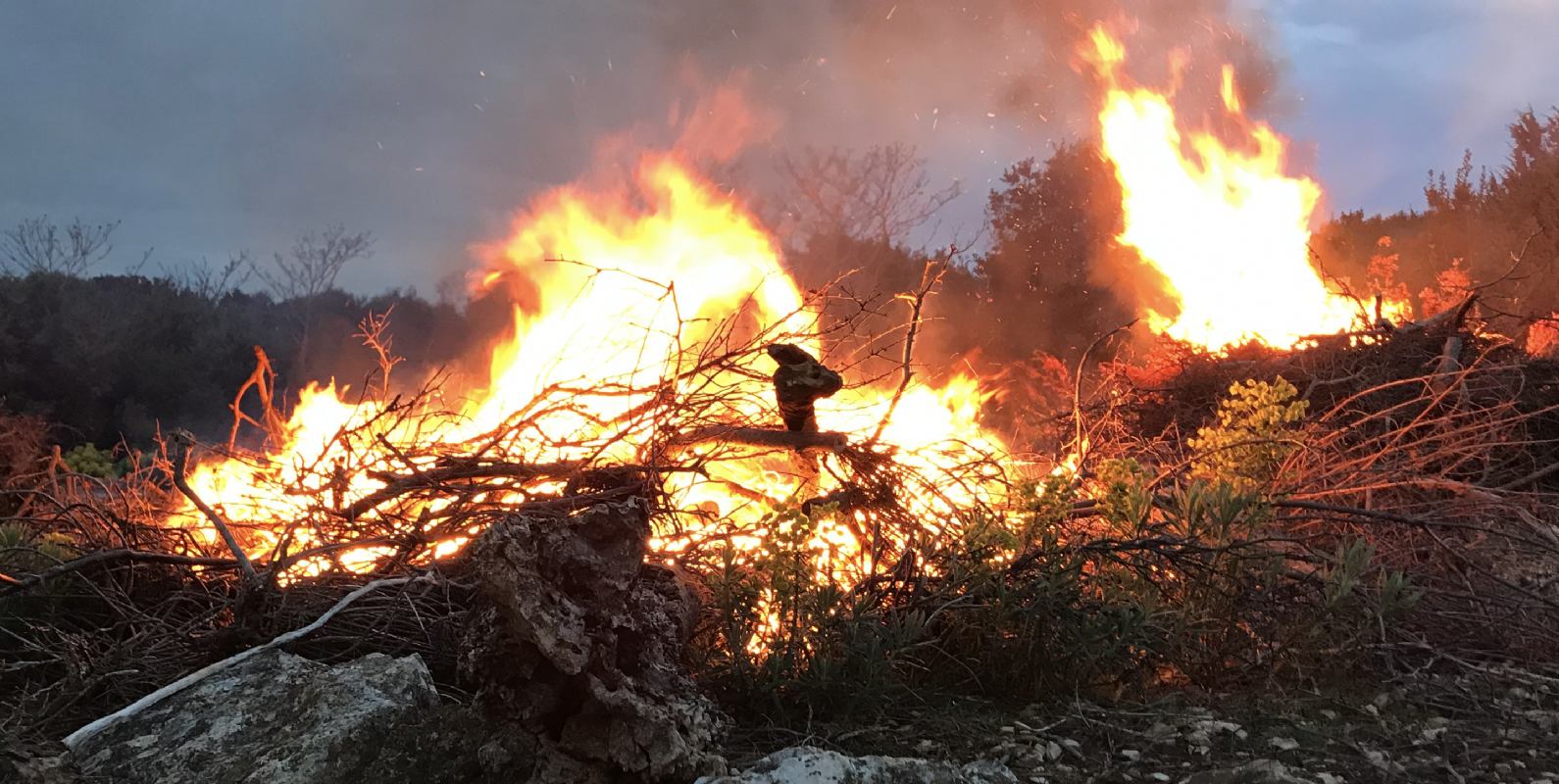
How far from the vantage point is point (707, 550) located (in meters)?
3.46

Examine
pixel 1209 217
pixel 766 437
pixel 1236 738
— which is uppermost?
pixel 1209 217

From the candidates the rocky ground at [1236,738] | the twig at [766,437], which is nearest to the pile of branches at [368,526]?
the twig at [766,437]

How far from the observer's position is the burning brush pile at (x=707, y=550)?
2.40 m

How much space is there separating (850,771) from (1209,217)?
9.76 meters

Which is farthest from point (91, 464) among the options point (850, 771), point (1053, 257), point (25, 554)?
point (1053, 257)

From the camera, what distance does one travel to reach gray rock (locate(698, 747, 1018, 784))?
1933 mm

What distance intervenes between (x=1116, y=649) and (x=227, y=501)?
3.87m

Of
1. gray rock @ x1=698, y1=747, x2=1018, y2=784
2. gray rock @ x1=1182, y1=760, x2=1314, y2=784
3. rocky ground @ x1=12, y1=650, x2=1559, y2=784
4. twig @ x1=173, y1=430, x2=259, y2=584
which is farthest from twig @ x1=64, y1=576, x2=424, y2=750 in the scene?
gray rock @ x1=1182, y1=760, x2=1314, y2=784

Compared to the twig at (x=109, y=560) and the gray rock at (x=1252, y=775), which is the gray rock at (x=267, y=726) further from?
the gray rock at (x=1252, y=775)

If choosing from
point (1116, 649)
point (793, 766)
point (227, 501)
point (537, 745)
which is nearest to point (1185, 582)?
point (1116, 649)

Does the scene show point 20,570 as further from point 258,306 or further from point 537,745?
point 258,306

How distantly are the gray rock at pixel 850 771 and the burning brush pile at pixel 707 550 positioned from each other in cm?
A: 20

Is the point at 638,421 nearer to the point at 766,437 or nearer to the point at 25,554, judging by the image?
the point at 766,437

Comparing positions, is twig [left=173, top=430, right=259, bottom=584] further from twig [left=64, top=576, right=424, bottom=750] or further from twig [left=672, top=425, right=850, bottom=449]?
twig [left=672, top=425, right=850, bottom=449]
